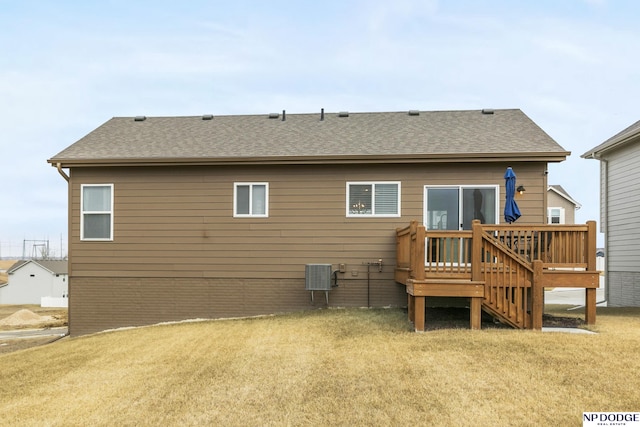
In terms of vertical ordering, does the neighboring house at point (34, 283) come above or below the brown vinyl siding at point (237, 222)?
below

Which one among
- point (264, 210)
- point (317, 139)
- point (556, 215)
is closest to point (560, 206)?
point (556, 215)

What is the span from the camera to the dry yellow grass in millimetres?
5066

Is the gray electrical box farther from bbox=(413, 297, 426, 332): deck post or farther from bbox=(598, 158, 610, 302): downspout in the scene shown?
bbox=(598, 158, 610, 302): downspout

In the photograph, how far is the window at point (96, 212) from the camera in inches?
481

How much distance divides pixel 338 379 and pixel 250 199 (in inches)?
255

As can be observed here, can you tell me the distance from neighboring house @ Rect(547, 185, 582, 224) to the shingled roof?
21.0 metres

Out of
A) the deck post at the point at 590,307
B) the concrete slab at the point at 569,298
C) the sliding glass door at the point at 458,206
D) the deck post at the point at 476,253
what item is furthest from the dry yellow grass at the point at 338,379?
the concrete slab at the point at 569,298

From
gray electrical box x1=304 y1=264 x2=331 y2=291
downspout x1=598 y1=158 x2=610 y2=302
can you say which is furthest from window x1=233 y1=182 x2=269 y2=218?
downspout x1=598 y1=158 x2=610 y2=302

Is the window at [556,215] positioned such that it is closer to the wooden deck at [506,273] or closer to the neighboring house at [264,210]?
the neighboring house at [264,210]

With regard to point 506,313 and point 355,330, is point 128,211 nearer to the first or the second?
point 355,330

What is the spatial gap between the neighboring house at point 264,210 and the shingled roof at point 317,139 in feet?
0.16

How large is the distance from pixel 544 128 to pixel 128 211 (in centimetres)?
965

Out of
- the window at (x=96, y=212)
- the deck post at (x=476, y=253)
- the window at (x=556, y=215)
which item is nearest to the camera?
the deck post at (x=476, y=253)

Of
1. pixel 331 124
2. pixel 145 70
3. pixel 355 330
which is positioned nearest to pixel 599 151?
pixel 331 124
